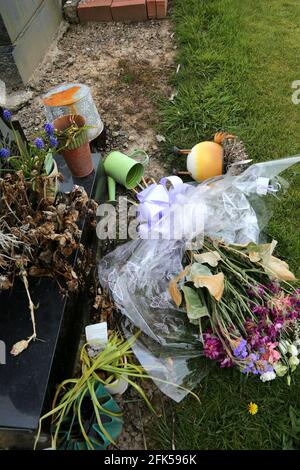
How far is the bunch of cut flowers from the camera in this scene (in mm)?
1567

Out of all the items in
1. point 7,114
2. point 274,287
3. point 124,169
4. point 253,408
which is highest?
point 7,114

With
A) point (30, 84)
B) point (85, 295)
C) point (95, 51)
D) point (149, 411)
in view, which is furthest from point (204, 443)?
point (95, 51)

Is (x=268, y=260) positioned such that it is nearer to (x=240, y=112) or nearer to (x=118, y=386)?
(x=118, y=386)

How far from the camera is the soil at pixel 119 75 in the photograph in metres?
2.85

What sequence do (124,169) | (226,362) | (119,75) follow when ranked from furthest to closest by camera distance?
(119,75)
(124,169)
(226,362)

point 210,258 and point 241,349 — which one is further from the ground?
point 210,258

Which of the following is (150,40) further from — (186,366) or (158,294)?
(186,366)

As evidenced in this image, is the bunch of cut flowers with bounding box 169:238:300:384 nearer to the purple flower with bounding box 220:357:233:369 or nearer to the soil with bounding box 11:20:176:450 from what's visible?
the purple flower with bounding box 220:357:233:369

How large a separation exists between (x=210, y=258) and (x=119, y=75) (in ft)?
7.48

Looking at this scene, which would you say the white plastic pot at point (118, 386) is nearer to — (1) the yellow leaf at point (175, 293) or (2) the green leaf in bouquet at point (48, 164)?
(1) the yellow leaf at point (175, 293)

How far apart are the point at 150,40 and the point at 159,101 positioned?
1017 mm

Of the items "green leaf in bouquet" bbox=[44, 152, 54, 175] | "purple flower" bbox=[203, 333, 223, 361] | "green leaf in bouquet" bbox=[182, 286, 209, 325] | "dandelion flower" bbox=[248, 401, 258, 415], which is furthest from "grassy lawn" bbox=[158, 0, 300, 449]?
"green leaf in bouquet" bbox=[44, 152, 54, 175]

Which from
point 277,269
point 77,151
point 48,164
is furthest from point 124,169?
point 277,269

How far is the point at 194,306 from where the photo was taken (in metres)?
1.67
